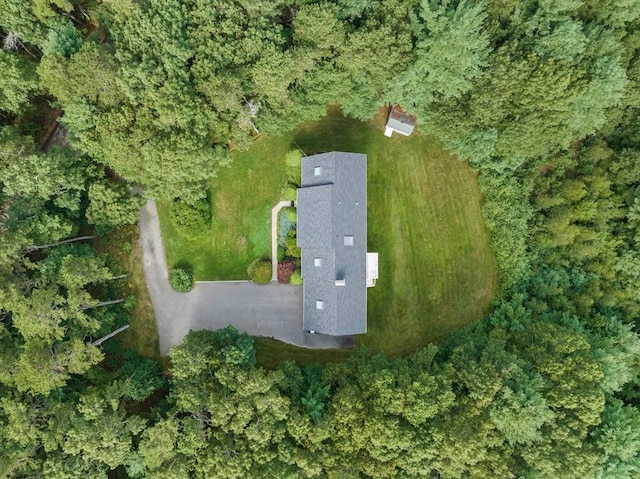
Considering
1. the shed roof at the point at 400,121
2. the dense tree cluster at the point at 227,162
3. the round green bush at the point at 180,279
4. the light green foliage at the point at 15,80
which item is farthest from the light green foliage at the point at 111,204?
the shed roof at the point at 400,121

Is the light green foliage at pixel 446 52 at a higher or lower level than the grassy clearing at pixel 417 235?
higher

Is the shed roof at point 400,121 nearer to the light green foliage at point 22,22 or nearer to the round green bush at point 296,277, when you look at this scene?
the round green bush at point 296,277

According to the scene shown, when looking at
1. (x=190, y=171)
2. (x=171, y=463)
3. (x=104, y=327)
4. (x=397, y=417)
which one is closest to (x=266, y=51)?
(x=190, y=171)

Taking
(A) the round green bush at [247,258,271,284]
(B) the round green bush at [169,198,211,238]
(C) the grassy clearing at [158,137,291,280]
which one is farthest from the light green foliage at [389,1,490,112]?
(B) the round green bush at [169,198,211,238]

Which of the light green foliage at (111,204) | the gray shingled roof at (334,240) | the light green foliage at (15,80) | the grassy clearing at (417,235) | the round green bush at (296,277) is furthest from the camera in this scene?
Answer: the grassy clearing at (417,235)

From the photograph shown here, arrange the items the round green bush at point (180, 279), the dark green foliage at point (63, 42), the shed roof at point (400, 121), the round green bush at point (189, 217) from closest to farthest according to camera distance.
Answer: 1. the dark green foliage at point (63, 42)
2. the round green bush at point (189, 217)
3. the shed roof at point (400, 121)
4. the round green bush at point (180, 279)

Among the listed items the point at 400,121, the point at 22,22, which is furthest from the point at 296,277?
the point at 22,22
